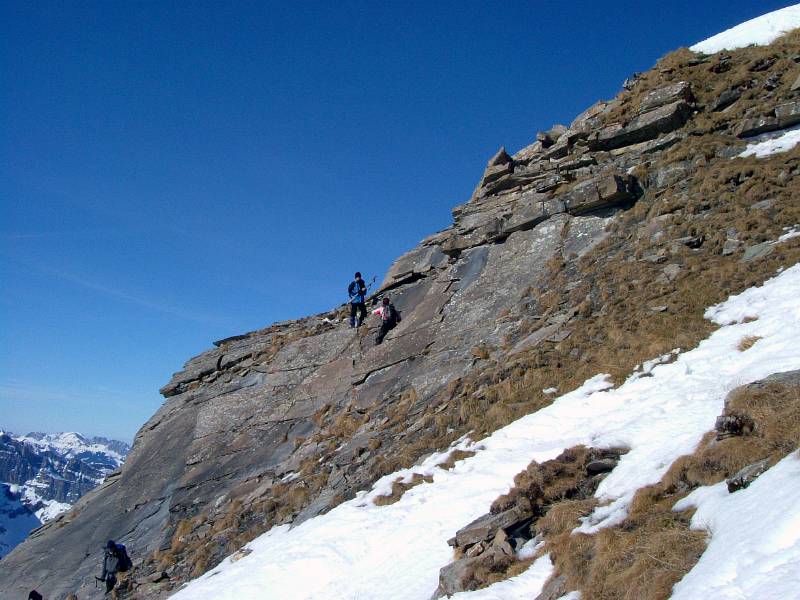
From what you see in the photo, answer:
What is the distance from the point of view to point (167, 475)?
2200 cm

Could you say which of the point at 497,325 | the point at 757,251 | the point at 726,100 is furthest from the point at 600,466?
the point at 726,100

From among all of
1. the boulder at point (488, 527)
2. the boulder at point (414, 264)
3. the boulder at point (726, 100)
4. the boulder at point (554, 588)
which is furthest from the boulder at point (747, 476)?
the boulder at point (726, 100)

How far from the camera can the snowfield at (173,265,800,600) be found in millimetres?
6602

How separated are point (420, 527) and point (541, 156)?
18.9 m

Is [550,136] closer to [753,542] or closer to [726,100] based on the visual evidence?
[726,100]

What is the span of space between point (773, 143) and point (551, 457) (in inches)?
551

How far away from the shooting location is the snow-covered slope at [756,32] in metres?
23.3

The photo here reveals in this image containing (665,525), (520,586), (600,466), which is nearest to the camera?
(665,525)

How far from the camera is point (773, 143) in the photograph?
687 inches

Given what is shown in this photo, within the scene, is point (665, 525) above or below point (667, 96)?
below

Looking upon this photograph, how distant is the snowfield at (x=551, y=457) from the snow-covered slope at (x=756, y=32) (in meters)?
16.2

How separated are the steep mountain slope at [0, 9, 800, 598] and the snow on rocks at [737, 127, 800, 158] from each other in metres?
0.34

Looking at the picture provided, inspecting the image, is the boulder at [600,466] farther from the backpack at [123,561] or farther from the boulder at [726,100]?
the boulder at [726,100]

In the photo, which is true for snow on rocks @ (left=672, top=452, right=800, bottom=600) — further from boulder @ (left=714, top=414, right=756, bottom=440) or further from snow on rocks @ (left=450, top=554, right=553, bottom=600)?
snow on rocks @ (left=450, top=554, right=553, bottom=600)
